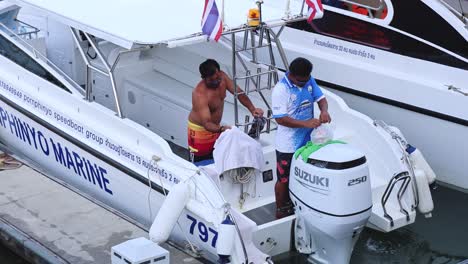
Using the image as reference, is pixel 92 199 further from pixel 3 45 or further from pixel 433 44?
pixel 433 44

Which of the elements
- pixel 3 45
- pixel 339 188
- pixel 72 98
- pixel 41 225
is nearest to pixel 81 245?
pixel 41 225

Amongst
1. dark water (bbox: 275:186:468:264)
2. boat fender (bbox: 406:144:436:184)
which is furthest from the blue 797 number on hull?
boat fender (bbox: 406:144:436:184)

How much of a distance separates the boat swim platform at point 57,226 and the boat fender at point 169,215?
0.19m

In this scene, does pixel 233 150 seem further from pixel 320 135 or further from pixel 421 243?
pixel 421 243

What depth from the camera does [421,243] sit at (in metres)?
6.76

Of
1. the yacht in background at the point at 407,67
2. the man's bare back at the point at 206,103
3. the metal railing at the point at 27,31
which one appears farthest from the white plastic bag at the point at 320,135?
the metal railing at the point at 27,31

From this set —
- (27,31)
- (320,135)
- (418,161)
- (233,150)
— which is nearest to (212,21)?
(233,150)

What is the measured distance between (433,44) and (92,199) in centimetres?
321

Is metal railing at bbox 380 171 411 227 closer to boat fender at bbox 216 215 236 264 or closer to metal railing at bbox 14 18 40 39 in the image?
boat fender at bbox 216 215 236 264

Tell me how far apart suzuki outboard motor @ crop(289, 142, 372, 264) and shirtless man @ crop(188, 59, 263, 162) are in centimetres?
82

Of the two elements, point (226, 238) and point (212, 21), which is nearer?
point (226, 238)

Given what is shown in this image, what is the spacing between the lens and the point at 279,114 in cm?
591

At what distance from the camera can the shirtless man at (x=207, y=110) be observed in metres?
6.26

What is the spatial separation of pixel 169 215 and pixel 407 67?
9.96 ft
